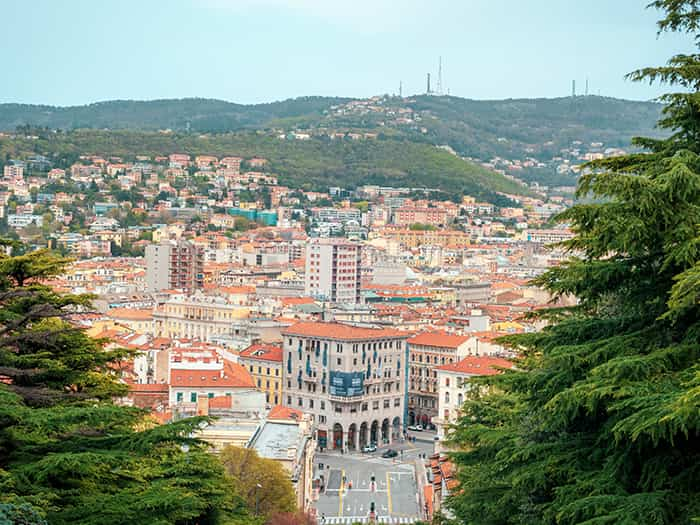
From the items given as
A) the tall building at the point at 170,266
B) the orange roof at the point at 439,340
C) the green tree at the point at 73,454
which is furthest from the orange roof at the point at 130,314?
the green tree at the point at 73,454

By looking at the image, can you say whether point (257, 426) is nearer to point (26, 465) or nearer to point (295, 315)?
point (26, 465)

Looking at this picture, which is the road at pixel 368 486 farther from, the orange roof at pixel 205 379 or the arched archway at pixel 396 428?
the orange roof at pixel 205 379

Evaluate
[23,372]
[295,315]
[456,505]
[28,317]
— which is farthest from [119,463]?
[295,315]

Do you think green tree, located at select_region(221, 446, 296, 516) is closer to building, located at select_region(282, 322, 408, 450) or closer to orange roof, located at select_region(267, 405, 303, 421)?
orange roof, located at select_region(267, 405, 303, 421)

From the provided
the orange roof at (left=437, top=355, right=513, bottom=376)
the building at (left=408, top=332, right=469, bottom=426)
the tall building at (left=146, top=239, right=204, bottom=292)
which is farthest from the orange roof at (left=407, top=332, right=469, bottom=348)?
the tall building at (left=146, top=239, right=204, bottom=292)

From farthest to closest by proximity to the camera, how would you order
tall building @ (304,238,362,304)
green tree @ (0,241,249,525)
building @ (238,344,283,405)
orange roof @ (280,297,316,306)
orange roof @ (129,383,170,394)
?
tall building @ (304,238,362,304), orange roof @ (280,297,316,306), building @ (238,344,283,405), orange roof @ (129,383,170,394), green tree @ (0,241,249,525)

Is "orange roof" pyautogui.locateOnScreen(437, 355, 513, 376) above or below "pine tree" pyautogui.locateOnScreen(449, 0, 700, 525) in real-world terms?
below
